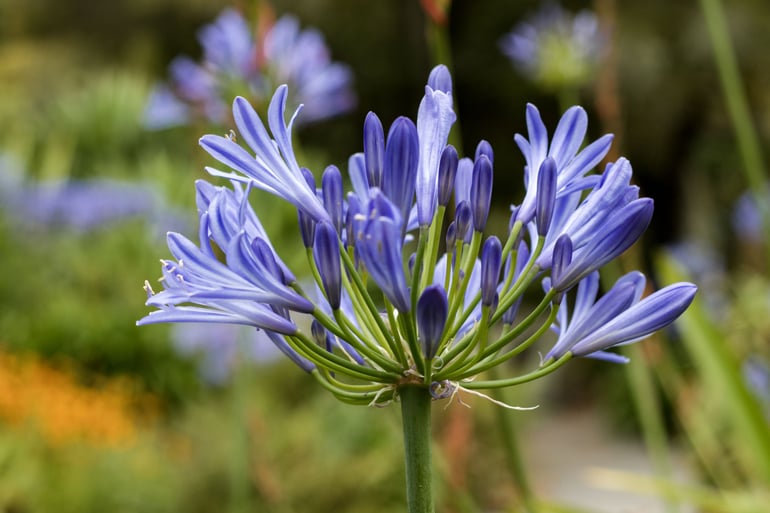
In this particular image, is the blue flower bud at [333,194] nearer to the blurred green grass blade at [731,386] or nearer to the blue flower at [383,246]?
the blue flower at [383,246]

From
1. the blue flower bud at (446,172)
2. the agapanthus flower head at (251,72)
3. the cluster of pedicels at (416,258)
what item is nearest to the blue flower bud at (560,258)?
the cluster of pedicels at (416,258)

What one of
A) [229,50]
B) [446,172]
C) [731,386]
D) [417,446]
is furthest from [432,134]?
[229,50]

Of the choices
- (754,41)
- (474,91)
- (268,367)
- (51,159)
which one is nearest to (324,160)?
(474,91)

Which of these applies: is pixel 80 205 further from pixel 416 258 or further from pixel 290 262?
pixel 416 258

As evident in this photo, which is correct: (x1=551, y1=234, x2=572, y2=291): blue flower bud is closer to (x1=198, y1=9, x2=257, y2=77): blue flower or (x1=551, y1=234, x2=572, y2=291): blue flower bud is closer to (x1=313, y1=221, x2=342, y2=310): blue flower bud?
(x1=313, y1=221, x2=342, y2=310): blue flower bud

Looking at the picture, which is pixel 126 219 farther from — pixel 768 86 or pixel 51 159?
pixel 768 86

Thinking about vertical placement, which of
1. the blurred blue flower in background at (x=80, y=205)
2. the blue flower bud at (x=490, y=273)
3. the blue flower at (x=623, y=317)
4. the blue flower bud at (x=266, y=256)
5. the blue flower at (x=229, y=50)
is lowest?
the blue flower at (x=623, y=317)

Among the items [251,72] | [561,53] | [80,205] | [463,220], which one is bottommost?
[463,220]

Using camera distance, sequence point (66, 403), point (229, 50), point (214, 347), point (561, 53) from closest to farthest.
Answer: point (229, 50) → point (561, 53) → point (214, 347) → point (66, 403)
